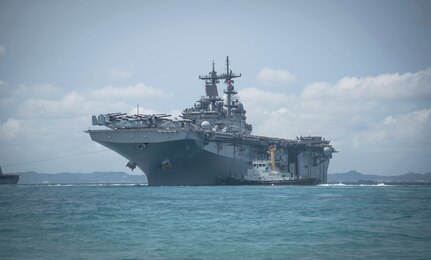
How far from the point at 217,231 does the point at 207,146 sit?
3434 centimetres

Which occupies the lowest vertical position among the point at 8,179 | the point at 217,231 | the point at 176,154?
the point at 217,231

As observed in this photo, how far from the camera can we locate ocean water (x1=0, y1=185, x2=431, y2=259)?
21.1 metres

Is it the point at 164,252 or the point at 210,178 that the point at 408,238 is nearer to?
the point at 164,252

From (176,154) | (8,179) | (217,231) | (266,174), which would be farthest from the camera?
(8,179)

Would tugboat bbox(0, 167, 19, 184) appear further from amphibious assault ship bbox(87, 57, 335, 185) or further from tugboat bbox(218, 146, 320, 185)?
tugboat bbox(218, 146, 320, 185)

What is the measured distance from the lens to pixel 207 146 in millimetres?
60938

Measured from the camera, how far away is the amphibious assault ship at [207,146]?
56906mm

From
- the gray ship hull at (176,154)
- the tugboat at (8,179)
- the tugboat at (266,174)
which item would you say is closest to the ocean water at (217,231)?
the gray ship hull at (176,154)

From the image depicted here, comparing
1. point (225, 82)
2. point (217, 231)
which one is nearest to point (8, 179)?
point (225, 82)

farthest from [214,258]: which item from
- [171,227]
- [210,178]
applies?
[210,178]

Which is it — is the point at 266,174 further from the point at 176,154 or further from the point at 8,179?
the point at 8,179

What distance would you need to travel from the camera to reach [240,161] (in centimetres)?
6950

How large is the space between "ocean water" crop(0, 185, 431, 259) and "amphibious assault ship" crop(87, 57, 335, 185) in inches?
655

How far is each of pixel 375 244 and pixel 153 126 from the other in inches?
1511
